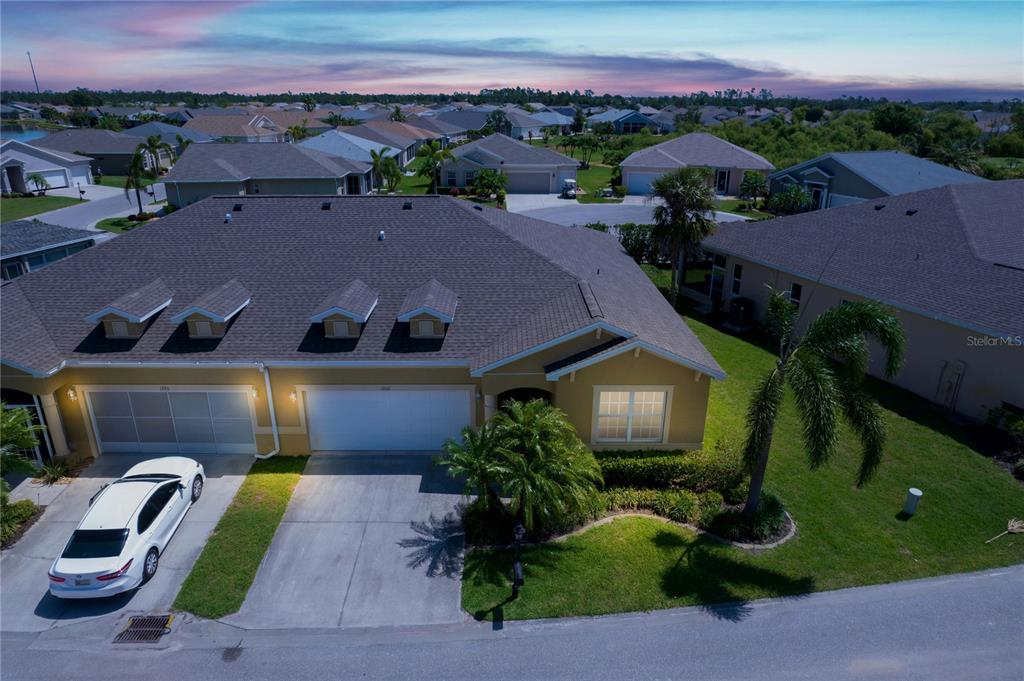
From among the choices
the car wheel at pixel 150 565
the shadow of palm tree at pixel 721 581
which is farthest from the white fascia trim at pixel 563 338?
the car wheel at pixel 150 565

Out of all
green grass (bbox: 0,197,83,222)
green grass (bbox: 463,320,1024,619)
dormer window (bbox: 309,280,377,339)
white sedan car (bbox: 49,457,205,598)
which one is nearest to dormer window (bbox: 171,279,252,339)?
dormer window (bbox: 309,280,377,339)

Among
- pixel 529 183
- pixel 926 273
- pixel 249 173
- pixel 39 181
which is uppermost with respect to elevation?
pixel 249 173

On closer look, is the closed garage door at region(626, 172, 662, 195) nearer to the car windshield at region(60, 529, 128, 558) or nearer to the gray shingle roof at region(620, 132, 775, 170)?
the gray shingle roof at region(620, 132, 775, 170)

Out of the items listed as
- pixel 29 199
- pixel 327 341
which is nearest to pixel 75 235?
pixel 327 341

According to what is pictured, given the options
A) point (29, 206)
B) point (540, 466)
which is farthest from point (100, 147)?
point (540, 466)

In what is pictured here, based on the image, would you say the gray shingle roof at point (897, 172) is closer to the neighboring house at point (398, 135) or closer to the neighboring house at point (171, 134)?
the neighboring house at point (398, 135)

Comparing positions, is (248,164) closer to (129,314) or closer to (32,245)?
(32,245)
